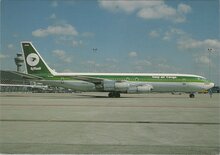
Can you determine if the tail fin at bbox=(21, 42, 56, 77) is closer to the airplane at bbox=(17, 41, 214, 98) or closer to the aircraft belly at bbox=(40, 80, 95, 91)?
the airplane at bbox=(17, 41, 214, 98)

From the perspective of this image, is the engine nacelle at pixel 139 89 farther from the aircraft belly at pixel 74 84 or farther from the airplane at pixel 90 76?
the aircraft belly at pixel 74 84

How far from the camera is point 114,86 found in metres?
40.1

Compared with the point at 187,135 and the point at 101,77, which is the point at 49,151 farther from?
the point at 101,77

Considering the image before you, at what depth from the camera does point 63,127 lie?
1097cm

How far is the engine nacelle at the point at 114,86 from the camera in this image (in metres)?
40.0

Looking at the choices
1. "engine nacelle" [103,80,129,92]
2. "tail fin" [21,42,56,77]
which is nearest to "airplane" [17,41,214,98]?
"tail fin" [21,42,56,77]

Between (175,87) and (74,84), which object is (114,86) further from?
(175,87)

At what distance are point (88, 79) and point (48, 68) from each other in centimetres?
641

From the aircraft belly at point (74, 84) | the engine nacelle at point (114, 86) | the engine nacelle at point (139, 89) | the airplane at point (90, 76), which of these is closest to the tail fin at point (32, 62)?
the airplane at point (90, 76)

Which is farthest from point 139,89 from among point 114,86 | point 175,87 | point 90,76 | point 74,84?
point 74,84

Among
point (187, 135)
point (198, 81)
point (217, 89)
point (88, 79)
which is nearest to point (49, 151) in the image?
point (187, 135)

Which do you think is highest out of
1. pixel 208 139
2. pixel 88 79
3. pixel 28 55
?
pixel 28 55

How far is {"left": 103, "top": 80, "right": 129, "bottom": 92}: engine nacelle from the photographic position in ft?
131

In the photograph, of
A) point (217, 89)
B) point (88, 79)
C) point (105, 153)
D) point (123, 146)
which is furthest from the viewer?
point (217, 89)
